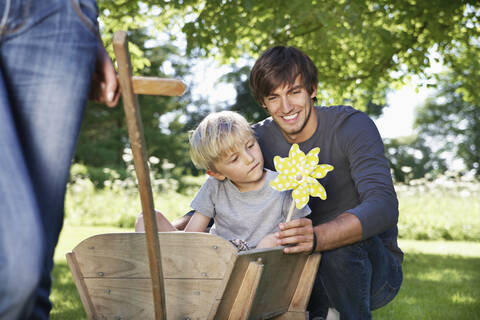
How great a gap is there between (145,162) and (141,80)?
22cm

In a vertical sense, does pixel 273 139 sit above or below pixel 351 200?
above

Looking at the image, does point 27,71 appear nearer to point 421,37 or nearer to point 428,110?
point 421,37

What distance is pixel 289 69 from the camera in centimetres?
274

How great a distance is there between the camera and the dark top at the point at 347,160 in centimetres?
235

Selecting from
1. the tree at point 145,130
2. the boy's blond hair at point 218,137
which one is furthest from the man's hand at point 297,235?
the tree at point 145,130

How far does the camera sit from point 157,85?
1.34 metres

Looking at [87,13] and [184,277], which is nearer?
[87,13]

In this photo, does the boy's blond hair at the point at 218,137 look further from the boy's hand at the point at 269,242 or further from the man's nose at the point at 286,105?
the boy's hand at the point at 269,242

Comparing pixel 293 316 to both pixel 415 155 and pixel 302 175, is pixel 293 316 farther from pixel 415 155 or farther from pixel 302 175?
pixel 415 155

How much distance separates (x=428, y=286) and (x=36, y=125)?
169 inches

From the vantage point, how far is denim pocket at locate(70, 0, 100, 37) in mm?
1280

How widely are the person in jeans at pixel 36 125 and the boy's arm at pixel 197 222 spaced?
4.22 feet

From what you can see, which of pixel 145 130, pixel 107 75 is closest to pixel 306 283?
pixel 107 75

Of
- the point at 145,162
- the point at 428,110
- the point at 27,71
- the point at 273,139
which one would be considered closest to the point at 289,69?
the point at 273,139
